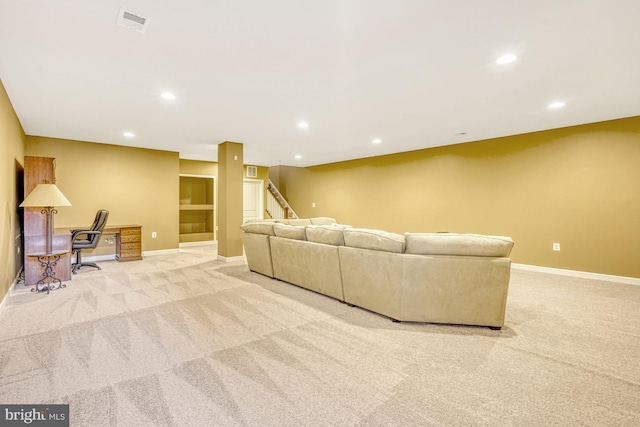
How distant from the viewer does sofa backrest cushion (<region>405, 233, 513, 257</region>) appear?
2.71 meters

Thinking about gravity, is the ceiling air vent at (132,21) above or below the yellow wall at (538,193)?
above

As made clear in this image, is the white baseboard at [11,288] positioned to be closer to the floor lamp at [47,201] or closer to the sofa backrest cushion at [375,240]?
the floor lamp at [47,201]

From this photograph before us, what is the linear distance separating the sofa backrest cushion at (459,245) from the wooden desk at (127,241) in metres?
5.72

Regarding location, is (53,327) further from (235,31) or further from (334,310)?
(235,31)

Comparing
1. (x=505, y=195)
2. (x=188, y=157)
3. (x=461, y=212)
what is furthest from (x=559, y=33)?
(x=188, y=157)

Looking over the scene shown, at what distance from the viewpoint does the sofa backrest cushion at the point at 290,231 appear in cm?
396

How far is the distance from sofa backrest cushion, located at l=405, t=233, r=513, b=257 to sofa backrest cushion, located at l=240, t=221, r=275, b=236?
229 centimetres

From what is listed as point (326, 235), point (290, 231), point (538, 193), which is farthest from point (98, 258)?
point (538, 193)

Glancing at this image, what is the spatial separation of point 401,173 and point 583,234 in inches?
144

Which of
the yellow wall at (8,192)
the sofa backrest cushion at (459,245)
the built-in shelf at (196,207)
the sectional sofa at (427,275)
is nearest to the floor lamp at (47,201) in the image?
the yellow wall at (8,192)

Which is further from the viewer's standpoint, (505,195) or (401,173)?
(401,173)

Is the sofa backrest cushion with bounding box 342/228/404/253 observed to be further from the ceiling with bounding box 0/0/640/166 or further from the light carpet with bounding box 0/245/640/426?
the ceiling with bounding box 0/0/640/166

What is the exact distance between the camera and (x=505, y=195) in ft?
18.5

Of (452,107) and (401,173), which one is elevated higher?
(452,107)
